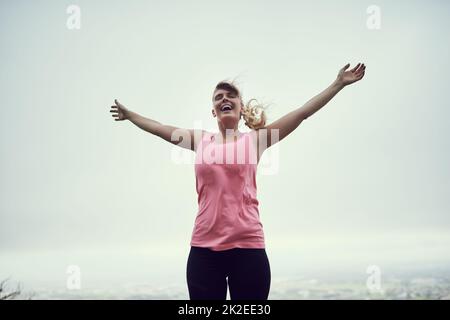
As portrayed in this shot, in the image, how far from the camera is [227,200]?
1.81 m

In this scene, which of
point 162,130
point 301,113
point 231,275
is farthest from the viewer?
point 162,130

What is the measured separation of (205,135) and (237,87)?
0.87ft

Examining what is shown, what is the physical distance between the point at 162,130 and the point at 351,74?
0.88 m

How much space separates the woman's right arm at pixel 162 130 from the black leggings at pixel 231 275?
0.53 m

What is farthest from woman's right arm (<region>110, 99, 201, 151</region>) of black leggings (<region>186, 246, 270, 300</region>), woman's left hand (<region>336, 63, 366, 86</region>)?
woman's left hand (<region>336, 63, 366, 86</region>)

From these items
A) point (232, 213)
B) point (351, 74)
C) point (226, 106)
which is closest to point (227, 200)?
point (232, 213)

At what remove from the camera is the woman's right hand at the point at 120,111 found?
223 centimetres

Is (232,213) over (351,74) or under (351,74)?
→ under

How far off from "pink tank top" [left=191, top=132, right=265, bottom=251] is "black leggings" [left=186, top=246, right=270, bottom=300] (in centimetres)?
3

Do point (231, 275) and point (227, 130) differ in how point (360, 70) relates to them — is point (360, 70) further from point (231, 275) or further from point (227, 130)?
point (231, 275)

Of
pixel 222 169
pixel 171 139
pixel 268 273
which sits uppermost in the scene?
pixel 171 139

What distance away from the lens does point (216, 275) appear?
5.78ft
